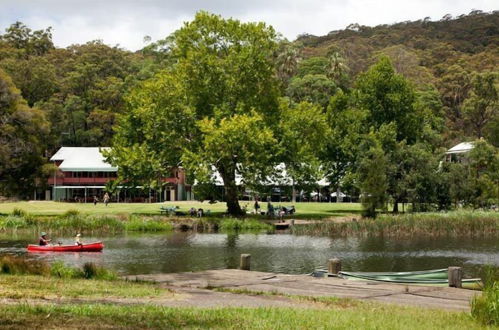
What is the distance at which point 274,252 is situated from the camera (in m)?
36.8

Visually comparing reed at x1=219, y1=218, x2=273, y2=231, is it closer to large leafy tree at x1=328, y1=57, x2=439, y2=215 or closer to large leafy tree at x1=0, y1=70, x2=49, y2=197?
large leafy tree at x1=328, y1=57, x2=439, y2=215

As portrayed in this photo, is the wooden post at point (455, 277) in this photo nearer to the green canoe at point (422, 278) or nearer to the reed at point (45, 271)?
the green canoe at point (422, 278)

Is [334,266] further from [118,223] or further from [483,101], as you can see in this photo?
[483,101]

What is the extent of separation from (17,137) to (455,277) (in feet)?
Result: 149

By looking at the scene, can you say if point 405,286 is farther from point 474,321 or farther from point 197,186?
point 197,186

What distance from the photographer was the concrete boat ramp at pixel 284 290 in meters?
17.1

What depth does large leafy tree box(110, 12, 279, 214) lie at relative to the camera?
57469 mm

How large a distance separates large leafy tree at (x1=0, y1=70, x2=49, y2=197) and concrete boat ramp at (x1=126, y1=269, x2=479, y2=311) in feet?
120

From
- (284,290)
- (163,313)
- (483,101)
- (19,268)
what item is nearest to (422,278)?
(284,290)

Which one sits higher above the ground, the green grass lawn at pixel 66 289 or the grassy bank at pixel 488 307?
the grassy bank at pixel 488 307

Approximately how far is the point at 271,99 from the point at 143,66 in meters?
55.7

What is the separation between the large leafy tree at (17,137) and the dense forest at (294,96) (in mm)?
93

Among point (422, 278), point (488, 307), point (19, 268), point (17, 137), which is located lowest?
point (422, 278)

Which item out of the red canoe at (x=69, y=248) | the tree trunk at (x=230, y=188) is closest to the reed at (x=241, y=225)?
the tree trunk at (x=230, y=188)
